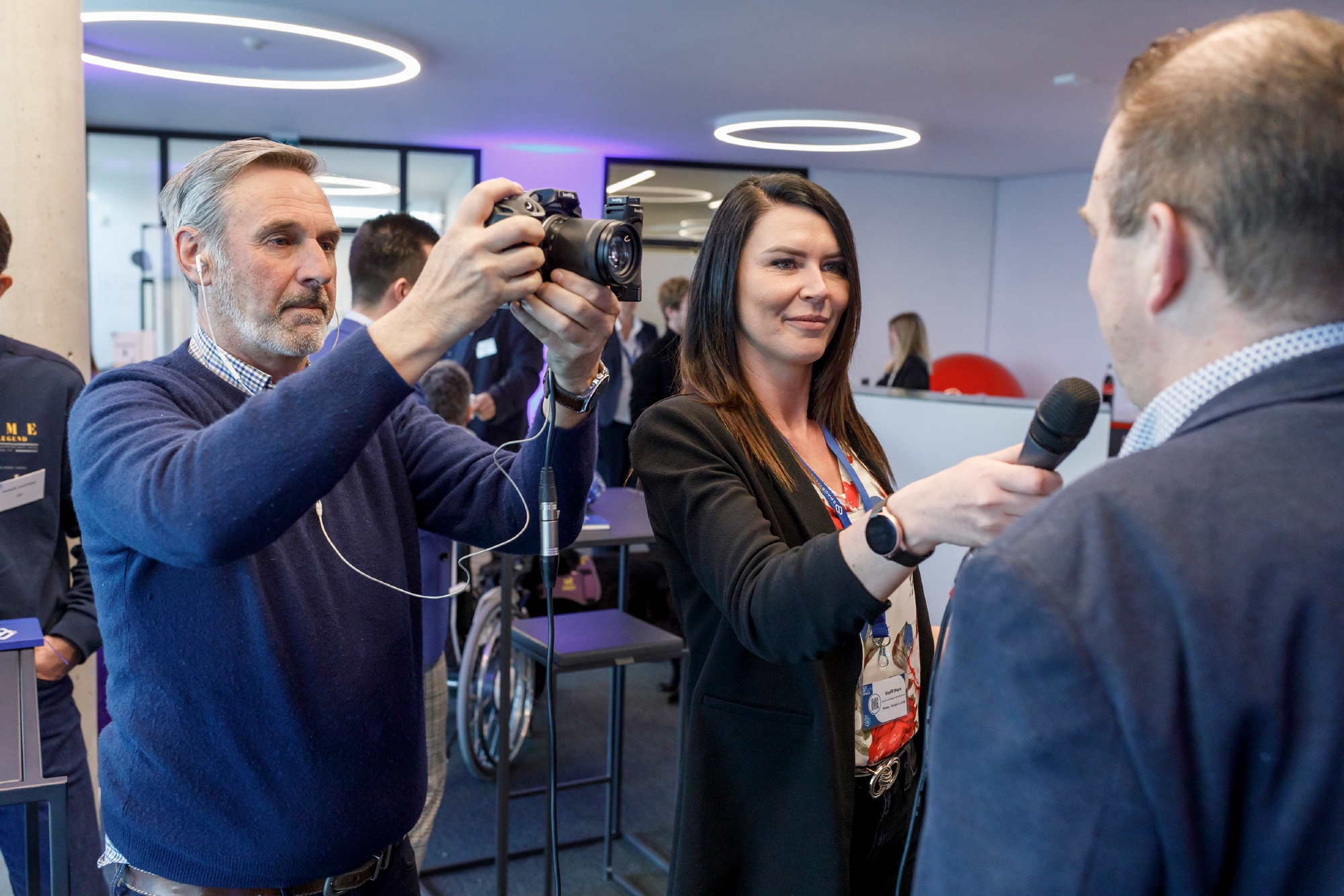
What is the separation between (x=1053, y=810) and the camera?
0.54 m

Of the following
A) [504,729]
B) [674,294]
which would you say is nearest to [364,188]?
[674,294]

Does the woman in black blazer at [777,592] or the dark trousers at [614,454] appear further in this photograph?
the dark trousers at [614,454]

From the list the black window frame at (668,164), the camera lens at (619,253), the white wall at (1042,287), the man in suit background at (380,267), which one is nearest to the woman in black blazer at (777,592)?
the camera lens at (619,253)

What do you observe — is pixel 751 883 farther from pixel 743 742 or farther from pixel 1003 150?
pixel 1003 150

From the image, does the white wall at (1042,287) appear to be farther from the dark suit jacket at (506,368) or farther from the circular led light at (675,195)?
the dark suit jacket at (506,368)

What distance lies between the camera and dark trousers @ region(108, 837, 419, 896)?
Result: 119 cm

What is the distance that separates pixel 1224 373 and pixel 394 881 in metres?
1.15

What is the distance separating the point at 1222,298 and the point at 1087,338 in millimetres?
9325

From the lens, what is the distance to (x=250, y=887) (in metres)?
1.12

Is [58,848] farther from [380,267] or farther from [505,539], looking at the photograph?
[380,267]

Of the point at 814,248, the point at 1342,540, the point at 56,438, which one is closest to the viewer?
the point at 1342,540

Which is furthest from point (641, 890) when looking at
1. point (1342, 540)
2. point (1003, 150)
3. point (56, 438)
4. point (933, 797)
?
point (1003, 150)

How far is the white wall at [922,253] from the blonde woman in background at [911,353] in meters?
2.11

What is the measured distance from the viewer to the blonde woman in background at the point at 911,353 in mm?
7113
